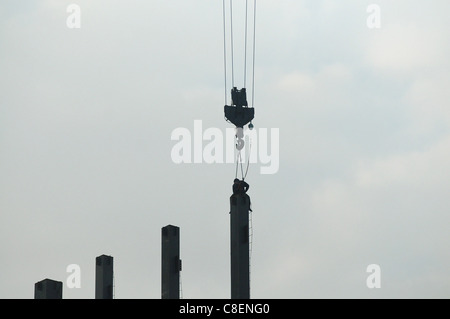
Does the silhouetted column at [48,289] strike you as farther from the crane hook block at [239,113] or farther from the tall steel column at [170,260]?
the crane hook block at [239,113]

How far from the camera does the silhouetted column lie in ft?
211

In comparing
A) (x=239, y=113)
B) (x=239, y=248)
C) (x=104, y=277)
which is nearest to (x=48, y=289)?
(x=104, y=277)

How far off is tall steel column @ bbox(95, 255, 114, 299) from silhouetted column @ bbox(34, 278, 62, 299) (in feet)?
8.08

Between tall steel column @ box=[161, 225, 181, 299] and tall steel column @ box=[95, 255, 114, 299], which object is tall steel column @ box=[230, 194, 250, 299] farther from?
tall steel column @ box=[95, 255, 114, 299]

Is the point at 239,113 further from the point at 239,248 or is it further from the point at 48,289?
the point at 48,289

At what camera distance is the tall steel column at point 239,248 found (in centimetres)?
6362

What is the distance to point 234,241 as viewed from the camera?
63844 mm

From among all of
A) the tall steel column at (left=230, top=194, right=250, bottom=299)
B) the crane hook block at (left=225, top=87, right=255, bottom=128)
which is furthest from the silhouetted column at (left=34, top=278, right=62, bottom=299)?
the crane hook block at (left=225, top=87, right=255, bottom=128)

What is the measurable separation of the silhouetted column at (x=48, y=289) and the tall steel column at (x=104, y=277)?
8.08 ft

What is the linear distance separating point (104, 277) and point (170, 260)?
2.85 m

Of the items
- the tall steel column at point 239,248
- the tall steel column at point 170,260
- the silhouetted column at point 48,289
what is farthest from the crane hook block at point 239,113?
the silhouetted column at point 48,289
